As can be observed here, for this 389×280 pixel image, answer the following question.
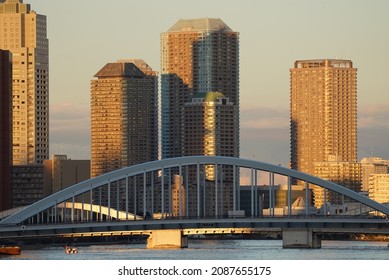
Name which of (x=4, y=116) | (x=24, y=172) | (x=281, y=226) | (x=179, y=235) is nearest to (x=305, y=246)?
(x=281, y=226)

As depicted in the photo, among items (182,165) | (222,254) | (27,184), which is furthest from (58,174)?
(222,254)

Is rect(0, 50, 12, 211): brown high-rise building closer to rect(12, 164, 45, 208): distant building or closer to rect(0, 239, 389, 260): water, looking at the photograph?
rect(12, 164, 45, 208): distant building

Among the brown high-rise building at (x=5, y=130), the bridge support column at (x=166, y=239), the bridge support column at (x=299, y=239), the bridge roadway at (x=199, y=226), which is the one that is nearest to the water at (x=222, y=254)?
the bridge support column at (x=166, y=239)

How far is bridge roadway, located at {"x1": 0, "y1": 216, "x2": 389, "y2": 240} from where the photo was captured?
293 feet

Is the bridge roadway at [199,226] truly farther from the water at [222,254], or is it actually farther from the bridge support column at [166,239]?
the water at [222,254]

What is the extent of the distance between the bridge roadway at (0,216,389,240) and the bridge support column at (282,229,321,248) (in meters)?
0.34

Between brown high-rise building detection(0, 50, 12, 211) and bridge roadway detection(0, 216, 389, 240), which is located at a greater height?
brown high-rise building detection(0, 50, 12, 211)

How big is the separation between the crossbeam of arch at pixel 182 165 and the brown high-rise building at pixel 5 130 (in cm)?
4621

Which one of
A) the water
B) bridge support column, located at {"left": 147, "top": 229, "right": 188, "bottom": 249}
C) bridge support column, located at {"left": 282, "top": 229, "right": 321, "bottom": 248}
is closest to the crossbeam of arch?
bridge support column, located at {"left": 282, "top": 229, "right": 321, "bottom": 248}

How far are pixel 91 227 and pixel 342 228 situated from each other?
17.0 m

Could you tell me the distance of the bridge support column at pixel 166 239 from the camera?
293 ft

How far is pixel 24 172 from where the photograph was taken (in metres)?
186

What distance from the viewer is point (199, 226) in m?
90.7
